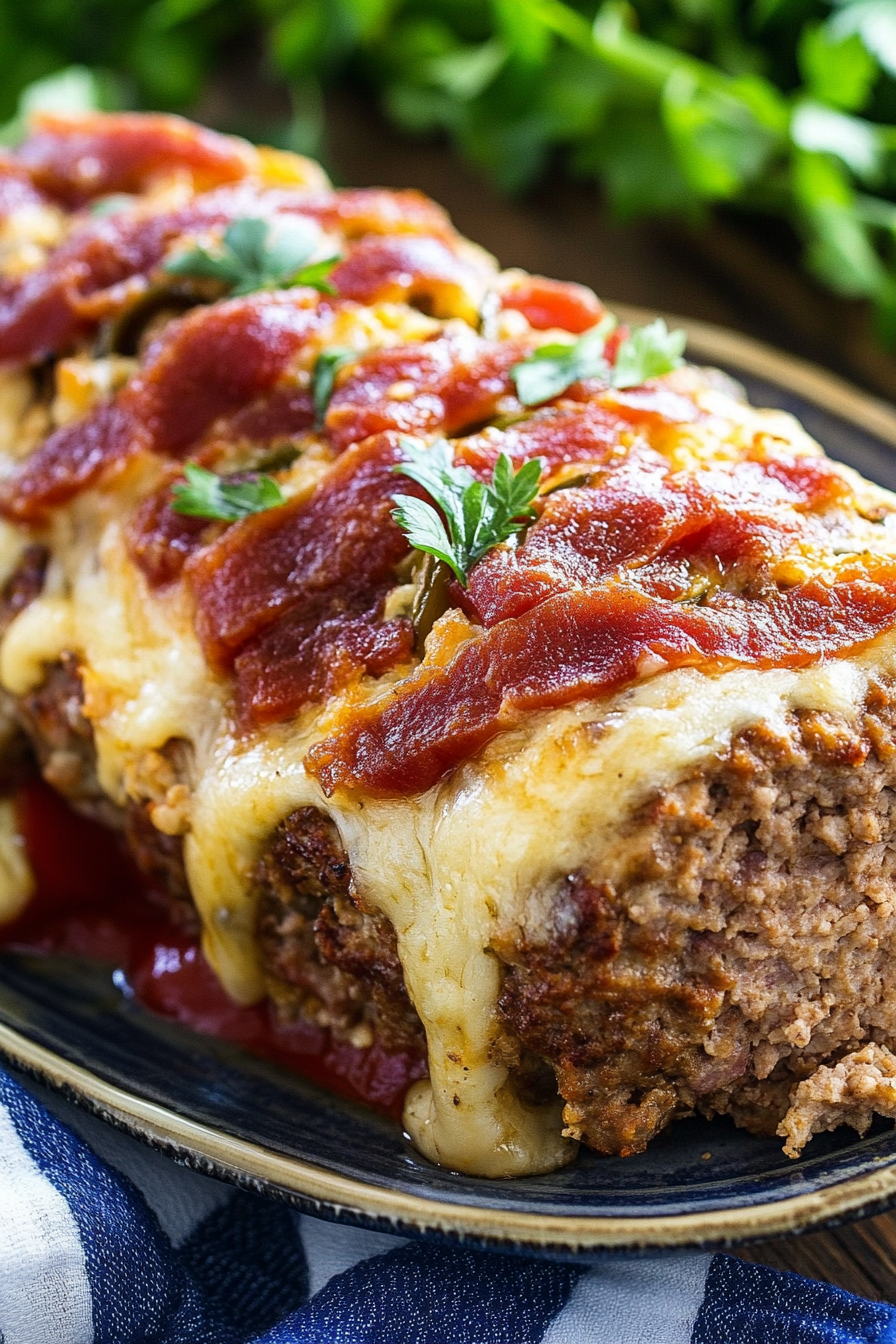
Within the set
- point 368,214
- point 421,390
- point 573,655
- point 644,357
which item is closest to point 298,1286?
point 573,655

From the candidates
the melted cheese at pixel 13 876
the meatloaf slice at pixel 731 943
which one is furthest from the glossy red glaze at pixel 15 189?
the meatloaf slice at pixel 731 943

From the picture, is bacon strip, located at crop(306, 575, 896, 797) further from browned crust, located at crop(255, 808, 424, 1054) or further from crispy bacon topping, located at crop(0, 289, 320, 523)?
crispy bacon topping, located at crop(0, 289, 320, 523)

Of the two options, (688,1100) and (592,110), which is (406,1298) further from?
(592,110)

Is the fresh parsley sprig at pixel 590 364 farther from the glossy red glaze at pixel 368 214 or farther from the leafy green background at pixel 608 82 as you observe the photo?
the leafy green background at pixel 608 82

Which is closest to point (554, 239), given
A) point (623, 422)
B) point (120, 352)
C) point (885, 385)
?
point (885, 385)

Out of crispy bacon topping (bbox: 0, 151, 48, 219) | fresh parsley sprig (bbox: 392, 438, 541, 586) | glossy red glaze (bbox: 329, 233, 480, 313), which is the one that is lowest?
crispy bacon topping (bbox: 0, 151, 48, 219)

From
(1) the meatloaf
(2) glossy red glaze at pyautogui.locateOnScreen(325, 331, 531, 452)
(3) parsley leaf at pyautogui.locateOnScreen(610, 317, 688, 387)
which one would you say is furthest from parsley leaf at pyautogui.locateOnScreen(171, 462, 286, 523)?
(3) parsley leaf at pyautogui.locateOnScreen(610, 317, 688, 387)

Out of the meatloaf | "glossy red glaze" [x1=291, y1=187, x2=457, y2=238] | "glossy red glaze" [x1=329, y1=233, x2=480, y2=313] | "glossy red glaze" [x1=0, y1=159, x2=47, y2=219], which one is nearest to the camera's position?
the meatloaf
